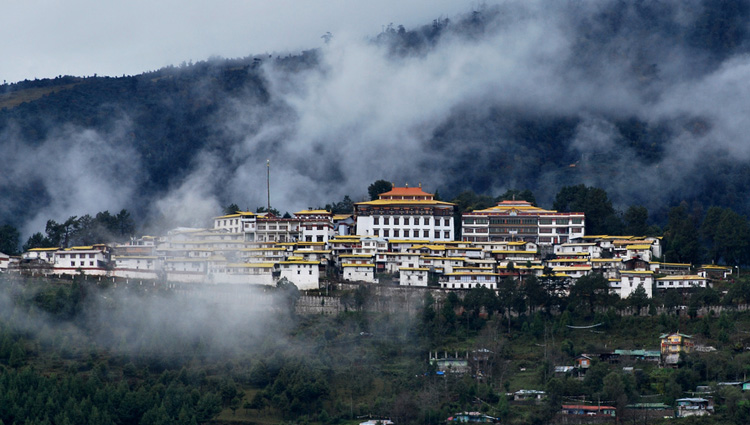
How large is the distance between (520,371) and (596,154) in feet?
153

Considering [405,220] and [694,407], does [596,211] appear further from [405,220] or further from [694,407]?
[694,407]

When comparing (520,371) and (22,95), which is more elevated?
(22,95)

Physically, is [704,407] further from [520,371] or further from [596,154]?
[596,154]

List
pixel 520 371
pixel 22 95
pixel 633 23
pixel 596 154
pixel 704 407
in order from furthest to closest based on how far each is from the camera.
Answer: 1. pixel 22 95
2. pixel 633 23
3. pixel 596 154
4. pixel 520 371
5. pixel 704 407

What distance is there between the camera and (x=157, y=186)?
398ft

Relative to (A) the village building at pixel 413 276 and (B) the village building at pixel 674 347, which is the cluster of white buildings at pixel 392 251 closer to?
(A) the village building at pixel 413 276

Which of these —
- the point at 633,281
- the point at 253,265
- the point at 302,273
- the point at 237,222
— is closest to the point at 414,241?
the point at 302,273

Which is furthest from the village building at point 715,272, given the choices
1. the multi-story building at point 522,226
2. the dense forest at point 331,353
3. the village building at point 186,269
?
the village building at point 186,269

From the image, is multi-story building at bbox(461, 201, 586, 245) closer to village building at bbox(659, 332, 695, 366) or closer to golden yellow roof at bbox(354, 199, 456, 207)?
golden yellow roof at bbox(354, 199, 456, 207)

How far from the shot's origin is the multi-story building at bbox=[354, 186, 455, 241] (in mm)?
88688

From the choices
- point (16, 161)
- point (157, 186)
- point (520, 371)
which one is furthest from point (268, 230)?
point (16, 161)

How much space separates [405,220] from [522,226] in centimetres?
779

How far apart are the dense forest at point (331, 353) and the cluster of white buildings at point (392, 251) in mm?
2277

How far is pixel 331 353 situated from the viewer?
72.9 meters
